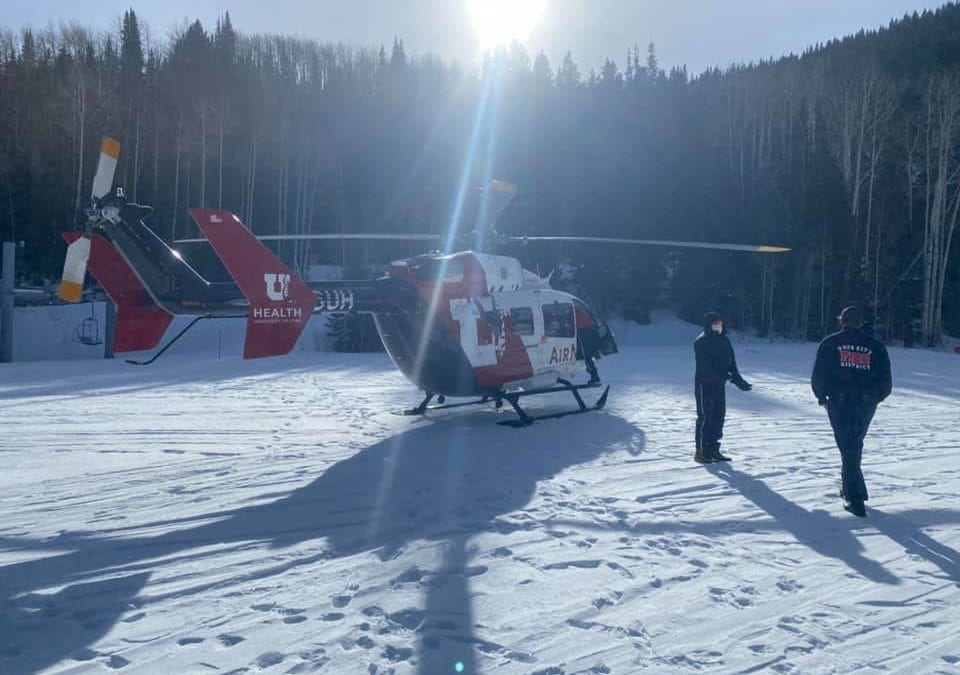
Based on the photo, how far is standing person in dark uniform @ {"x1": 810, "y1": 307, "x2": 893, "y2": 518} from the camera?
607 cm

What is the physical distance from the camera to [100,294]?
92.7ft

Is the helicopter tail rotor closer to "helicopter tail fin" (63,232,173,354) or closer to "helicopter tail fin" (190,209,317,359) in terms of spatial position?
"helicopter tail fin" (63,232,173,354)

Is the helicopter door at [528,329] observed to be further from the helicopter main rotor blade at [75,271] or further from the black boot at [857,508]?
the black boot at [857,508]

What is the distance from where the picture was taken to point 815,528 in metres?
5.74

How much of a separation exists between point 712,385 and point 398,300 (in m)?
3.91

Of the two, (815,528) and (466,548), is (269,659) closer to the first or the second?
(466,548)

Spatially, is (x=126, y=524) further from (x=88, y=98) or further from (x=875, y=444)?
(x=88, y=98)

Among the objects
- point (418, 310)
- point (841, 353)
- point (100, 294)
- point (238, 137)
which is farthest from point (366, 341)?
point (841, 353)

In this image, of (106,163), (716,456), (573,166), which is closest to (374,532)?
(716,456)

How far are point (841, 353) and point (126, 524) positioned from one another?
5.38 m

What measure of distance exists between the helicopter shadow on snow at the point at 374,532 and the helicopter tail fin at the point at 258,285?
1525mm

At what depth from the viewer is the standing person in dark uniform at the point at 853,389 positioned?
607 cm

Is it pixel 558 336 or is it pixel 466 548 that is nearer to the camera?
pixel 466 548

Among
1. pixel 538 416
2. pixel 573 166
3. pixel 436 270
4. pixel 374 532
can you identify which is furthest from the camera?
pixel 573 166
